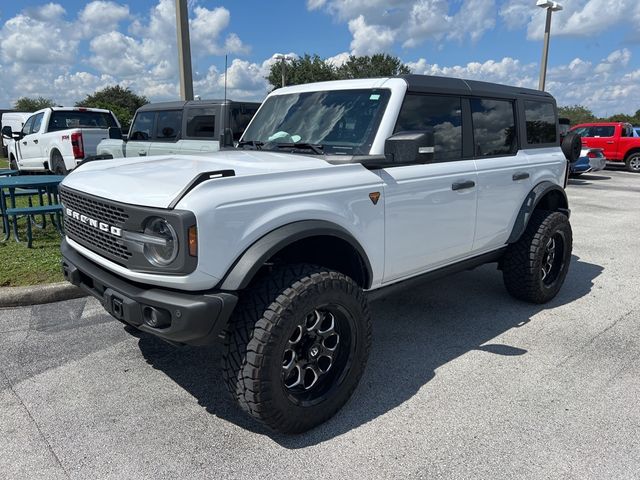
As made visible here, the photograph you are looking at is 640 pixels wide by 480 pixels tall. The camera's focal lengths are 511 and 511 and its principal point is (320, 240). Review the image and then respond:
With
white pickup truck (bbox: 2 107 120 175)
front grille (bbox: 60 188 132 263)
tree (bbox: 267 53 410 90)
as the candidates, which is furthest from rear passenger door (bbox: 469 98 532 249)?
tree (bbox: 267 53 410 90)

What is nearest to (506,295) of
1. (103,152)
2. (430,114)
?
(430,114)

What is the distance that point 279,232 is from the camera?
263 centimetres

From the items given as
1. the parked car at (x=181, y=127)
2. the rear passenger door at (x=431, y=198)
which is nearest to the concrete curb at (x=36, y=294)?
the parked car at (x=181, y=127)

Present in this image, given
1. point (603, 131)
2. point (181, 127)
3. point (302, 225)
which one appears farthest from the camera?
point (603, 131)

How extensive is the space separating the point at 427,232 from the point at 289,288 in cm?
131

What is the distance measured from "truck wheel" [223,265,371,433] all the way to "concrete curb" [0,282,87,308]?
2.65m

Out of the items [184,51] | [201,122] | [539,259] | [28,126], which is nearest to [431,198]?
[539,259]

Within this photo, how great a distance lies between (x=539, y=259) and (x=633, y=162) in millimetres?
16843

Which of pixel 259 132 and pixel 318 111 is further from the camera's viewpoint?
pixel 259 132

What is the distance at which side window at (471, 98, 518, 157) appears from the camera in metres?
4.03

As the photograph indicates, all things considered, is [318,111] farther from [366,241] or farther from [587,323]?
[587,323]

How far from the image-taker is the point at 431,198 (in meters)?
3.49

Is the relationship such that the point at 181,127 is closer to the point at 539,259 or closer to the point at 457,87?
the point at 457,87

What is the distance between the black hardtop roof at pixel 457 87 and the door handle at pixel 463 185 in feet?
2.24
